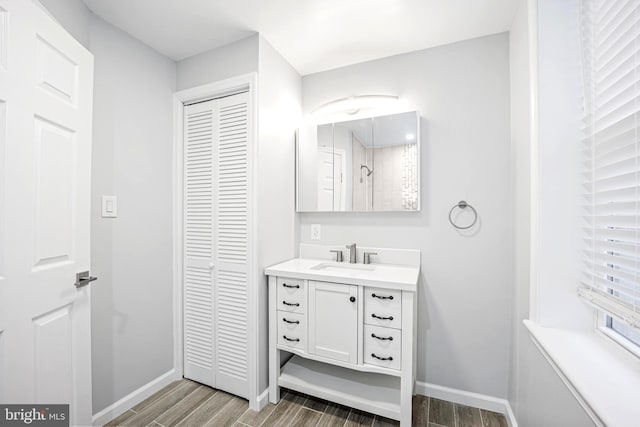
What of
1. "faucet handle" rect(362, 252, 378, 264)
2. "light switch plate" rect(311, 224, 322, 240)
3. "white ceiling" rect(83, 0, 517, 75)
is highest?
"white ceiling" rect(83, 0, 517, 75)

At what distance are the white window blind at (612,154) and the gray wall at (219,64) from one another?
5.60ft

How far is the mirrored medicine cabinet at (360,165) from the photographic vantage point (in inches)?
74.6

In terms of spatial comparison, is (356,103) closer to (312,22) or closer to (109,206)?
(312,22)

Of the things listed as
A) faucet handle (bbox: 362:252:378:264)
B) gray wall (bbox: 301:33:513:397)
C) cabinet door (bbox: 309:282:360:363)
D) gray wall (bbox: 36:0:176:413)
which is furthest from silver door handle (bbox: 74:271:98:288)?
gray wall (bbox: 301:33:513:397)

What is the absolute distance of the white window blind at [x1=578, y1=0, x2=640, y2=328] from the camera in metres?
0.85

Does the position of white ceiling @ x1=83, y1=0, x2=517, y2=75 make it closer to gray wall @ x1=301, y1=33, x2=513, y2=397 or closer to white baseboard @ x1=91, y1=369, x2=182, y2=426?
gray wall @ x1=301, y1=33, x2=513, y2=397

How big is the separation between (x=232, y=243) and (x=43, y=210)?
0.96m

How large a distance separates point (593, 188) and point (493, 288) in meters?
0.88

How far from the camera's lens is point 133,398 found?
1.74 metres

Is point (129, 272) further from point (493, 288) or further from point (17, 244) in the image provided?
point (493, 288)

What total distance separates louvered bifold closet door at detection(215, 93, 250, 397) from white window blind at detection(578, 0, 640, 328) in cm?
173

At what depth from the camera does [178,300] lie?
205 centimetres

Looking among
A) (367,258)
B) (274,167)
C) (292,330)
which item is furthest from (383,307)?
(274,167)

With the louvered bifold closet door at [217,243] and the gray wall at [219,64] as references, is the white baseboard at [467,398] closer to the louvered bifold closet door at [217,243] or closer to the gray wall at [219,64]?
the louvered bifold closet door at [217,243]
